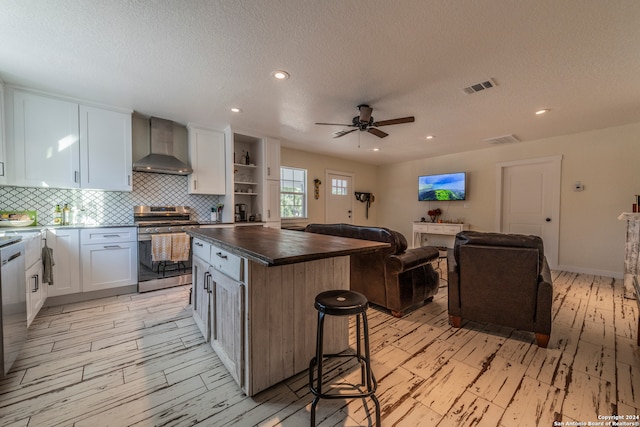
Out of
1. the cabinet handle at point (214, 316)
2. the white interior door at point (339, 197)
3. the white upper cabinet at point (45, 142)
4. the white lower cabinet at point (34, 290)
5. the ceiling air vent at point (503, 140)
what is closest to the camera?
the cabinet handle at point (214, 316)

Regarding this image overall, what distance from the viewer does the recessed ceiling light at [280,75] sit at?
2484 mm

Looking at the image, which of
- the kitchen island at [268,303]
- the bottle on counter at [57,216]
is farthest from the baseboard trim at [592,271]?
the bottle on counter at [57,216]

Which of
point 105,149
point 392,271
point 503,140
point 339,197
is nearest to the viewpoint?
point 392,271

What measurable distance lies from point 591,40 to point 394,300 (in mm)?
2725

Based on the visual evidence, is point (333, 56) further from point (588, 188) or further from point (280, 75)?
point (588, 188)

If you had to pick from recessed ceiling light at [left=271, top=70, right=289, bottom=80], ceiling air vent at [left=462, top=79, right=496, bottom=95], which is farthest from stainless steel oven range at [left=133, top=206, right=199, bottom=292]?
ceiling air vent at [left=462, top=79, right=496, bottom=95]

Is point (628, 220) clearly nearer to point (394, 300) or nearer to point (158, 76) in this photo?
point (394, 300)

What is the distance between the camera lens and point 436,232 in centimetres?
596

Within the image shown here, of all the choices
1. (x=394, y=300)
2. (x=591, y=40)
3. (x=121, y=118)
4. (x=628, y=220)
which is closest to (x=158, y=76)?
(x=121, y=118)

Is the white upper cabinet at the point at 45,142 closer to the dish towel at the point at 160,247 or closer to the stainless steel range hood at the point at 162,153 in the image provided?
the stainless steel range hood at the point at 162,153

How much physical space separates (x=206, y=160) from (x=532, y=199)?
20.3ft

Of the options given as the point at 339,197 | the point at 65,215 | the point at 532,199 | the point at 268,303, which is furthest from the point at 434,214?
the point at 65,215

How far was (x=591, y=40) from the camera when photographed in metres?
1.96

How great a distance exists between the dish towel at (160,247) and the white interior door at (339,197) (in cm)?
371
